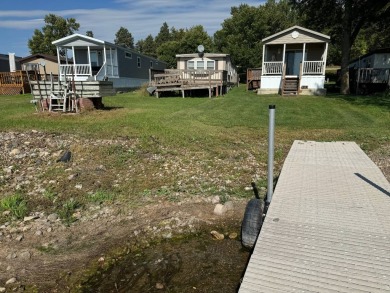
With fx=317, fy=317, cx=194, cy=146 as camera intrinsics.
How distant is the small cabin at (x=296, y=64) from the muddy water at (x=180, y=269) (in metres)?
16.4

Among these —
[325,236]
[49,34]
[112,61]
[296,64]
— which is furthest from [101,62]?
[49,34]

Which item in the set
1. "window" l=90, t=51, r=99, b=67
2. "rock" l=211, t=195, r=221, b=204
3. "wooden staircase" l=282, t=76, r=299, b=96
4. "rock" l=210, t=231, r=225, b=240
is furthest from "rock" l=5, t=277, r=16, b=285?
"window" l=90, t=51, r=99, b=67

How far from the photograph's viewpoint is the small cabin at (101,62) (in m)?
23.3

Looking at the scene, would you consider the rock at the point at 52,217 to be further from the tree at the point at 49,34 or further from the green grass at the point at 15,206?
the tree at the point at 49,34

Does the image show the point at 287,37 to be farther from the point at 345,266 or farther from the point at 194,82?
the point at 345,266

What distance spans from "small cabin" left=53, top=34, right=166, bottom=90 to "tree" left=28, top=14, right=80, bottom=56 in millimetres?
35561

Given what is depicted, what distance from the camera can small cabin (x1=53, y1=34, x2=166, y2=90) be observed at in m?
23.3

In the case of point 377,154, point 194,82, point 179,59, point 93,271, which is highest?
point 179,59

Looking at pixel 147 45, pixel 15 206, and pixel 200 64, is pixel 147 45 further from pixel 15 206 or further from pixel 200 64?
pixel 15 206

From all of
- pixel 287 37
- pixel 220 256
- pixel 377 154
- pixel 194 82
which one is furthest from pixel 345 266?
pixel 287 37

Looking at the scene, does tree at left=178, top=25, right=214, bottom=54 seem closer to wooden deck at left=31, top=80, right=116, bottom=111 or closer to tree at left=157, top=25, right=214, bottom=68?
tree at left=157, top=25, right=214, bottom=68

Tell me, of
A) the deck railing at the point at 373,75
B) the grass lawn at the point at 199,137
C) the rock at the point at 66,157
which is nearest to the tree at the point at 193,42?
the deck railing at the point at 373,75

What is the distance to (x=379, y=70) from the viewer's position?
20000 mm

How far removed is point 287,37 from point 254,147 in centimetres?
1604
